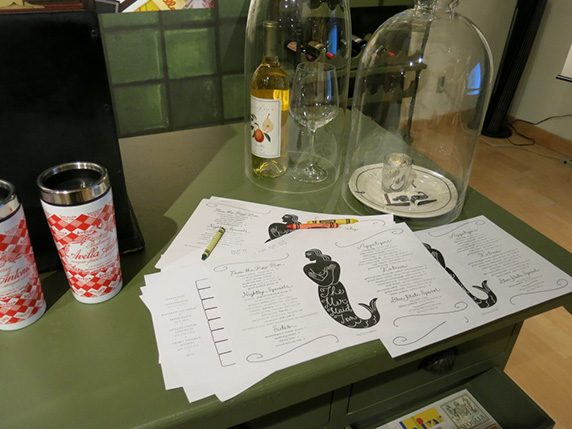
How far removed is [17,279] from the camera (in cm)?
54

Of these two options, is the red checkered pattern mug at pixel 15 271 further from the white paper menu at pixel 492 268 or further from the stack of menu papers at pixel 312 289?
the white paper menu at pixel 492 268

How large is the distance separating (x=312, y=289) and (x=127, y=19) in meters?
1.04

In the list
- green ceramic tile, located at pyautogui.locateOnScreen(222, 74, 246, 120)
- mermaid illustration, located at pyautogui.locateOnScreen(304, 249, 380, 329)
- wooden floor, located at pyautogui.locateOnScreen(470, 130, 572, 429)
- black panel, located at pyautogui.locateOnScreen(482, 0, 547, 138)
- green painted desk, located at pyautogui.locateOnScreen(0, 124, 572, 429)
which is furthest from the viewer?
black panel, located at pyautogui.locateOnScreen(482, 0, 547, 138)

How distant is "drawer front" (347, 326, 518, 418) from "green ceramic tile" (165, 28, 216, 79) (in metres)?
1.10

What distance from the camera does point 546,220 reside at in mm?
2084

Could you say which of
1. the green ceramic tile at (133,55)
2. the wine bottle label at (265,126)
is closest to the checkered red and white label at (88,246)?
the wine bottle label at (265,126)

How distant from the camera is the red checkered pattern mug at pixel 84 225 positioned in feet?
1.74

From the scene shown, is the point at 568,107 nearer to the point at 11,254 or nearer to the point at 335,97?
the point at 335,97

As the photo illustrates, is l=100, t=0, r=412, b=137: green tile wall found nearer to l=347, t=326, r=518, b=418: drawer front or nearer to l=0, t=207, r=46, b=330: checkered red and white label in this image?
l=0, t=207, r=46, b=330: checkered red and white label

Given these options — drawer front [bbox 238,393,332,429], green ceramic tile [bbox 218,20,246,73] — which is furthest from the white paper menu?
green ceramic tile [bbox 218,20,246,73]

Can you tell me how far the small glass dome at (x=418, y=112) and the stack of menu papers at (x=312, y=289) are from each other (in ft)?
0.31

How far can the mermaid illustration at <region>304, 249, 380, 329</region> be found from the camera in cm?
60

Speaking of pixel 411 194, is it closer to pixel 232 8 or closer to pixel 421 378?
pixel 421 378

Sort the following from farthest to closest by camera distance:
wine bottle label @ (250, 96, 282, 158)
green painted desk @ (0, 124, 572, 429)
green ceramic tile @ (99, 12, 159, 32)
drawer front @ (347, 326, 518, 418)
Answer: green ceramic tile @ (99, 12, 159, 32) → wine bottle label @ (250, 96, 282, 158) → drawer front @ (347, 326, 518, 418) → green painted desk @ (0, 124, 572, 429)
